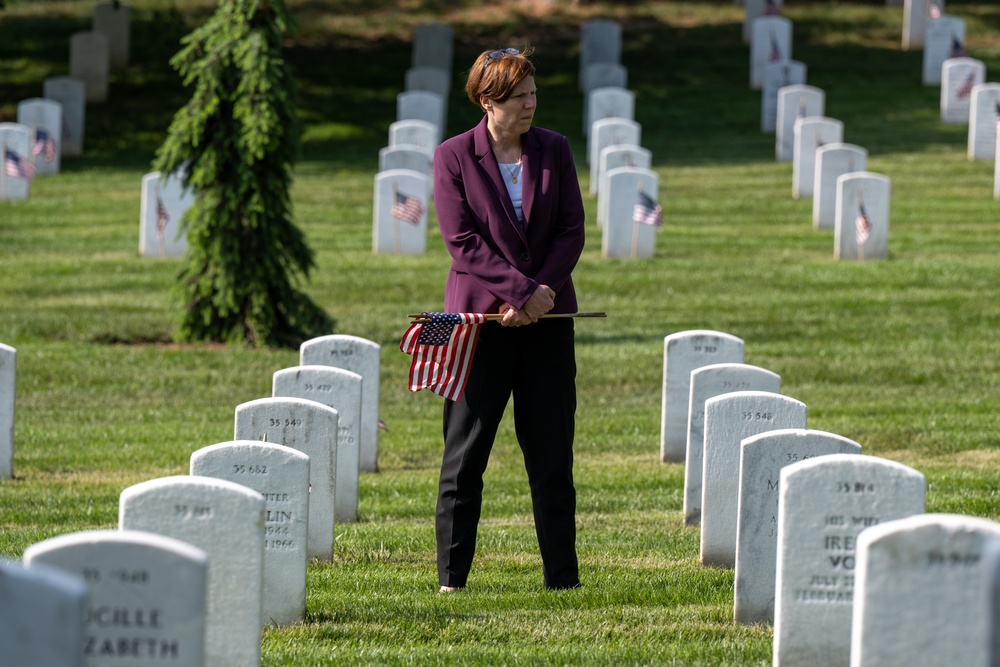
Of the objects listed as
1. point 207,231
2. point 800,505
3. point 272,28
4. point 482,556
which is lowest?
point 482,556

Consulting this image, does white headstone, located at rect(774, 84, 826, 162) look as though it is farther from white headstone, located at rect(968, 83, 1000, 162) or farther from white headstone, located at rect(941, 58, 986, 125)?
white headstone, located at rect(941, 58, 986, 125)

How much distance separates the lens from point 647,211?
1703 cm

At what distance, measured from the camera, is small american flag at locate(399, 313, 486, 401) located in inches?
244

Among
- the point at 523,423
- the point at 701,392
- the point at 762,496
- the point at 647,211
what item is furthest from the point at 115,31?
the point at 762,496

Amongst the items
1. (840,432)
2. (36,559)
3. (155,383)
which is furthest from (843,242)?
(36,559)

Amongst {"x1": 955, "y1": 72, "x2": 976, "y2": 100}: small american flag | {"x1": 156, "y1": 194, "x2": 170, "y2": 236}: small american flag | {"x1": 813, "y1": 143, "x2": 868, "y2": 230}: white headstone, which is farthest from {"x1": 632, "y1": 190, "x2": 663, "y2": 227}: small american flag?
{"x1": 955, "y1": 72, "x2": 976, "y2": 100}: small american flag

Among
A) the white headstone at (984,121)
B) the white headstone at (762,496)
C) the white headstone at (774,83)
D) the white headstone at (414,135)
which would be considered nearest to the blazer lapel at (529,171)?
the white headstone at (762,496)

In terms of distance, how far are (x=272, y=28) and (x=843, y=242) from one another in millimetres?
7241

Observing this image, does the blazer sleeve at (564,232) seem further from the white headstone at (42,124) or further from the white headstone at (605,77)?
the white headstone at (605,77)

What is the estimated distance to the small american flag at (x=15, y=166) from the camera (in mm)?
20953

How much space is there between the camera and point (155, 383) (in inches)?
491

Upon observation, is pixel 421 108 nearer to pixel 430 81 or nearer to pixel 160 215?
pixel 430 81

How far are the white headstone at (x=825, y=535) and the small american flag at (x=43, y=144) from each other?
20.1 metres

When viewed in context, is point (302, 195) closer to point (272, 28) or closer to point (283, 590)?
point (272, 28)
